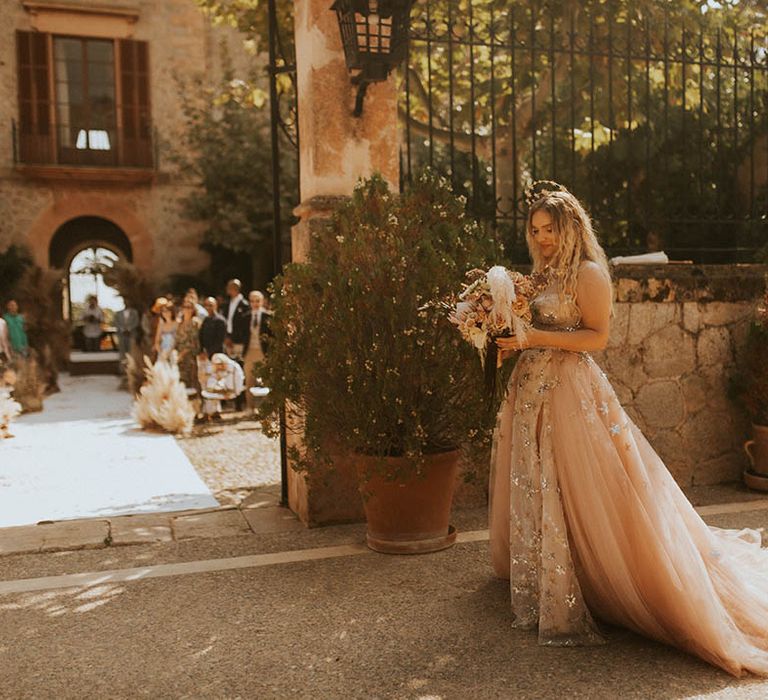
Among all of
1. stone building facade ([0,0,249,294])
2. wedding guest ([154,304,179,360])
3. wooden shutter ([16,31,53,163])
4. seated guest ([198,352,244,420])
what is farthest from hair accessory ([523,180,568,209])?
wooden shutter ([16,31,53,163])

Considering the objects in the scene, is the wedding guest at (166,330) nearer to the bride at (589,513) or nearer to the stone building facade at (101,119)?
the stone building facade at (101,119)

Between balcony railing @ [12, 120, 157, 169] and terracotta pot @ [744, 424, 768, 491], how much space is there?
648 inches

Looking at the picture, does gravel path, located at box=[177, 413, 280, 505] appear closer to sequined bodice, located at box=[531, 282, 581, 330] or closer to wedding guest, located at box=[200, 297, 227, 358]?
wedding guest, located at box=[200, 297, 227, 358]

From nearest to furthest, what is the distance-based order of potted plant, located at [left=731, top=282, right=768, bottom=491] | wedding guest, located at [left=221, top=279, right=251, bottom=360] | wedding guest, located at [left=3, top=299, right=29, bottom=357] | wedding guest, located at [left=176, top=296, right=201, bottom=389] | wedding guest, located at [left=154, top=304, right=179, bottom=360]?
potted plant, located at [left=731, top=282, right=768, bottom=491] → wedding guest, located at [left=221, top=279, right=251, bottom=360] → wedding guest, located at [left=176, top=296, right=201, bottom=389] → wedding guest, located at [left=154, top=304, right=179, bottom=360] → wedding guest, located at [left=3, top=299, right=29, bottom=357]

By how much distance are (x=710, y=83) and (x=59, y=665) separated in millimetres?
10981

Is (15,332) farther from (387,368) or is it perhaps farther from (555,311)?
(555,311)

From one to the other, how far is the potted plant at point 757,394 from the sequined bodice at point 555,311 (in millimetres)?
2809

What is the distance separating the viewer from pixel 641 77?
30.8 feet

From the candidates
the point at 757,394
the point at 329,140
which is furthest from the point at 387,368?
the point at 757,394

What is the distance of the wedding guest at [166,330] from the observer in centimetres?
1259

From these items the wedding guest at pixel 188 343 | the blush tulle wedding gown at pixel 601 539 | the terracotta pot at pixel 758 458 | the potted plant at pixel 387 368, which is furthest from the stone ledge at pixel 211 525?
the wedding guest at pixel 188 343

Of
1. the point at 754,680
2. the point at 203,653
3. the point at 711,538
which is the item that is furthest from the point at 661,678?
the point at 203,653

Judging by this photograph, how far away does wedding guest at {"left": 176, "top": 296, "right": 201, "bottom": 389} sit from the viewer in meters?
12.4

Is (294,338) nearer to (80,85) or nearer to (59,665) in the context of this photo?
(59,665)
